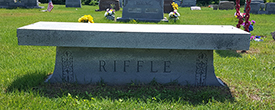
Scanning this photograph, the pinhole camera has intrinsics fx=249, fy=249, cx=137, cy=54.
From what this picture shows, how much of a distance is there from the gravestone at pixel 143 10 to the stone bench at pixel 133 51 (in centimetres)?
686

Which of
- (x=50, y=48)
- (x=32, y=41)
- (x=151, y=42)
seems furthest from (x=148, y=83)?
(x=50, y=48)

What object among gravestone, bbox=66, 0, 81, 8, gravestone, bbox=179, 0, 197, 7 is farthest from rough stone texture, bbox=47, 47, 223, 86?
gravestone, bbox=179, 0, 197, 7

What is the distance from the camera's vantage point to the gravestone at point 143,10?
10.1 meters

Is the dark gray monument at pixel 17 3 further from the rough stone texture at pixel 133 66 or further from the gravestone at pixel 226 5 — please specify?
the rough stone texture at pixel 133 66

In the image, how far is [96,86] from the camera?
10.9 feet

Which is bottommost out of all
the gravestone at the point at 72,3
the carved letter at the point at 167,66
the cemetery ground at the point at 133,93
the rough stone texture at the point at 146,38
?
the cemetery ground at the point at 133,93

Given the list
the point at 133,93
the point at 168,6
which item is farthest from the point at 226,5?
the point at 133,93

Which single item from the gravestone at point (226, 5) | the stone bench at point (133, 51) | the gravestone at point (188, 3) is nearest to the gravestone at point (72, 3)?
the gravestone at point (188, 3)

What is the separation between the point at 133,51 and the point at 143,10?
7.21 metres

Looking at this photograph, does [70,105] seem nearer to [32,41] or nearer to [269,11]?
[32,41]

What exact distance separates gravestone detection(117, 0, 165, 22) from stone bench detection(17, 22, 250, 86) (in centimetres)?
686

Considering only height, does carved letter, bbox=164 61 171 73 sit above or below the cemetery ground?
above

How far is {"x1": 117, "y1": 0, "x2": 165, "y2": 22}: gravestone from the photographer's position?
10.1 m

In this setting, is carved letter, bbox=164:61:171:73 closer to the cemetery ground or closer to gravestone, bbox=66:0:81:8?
the cemetery ground
